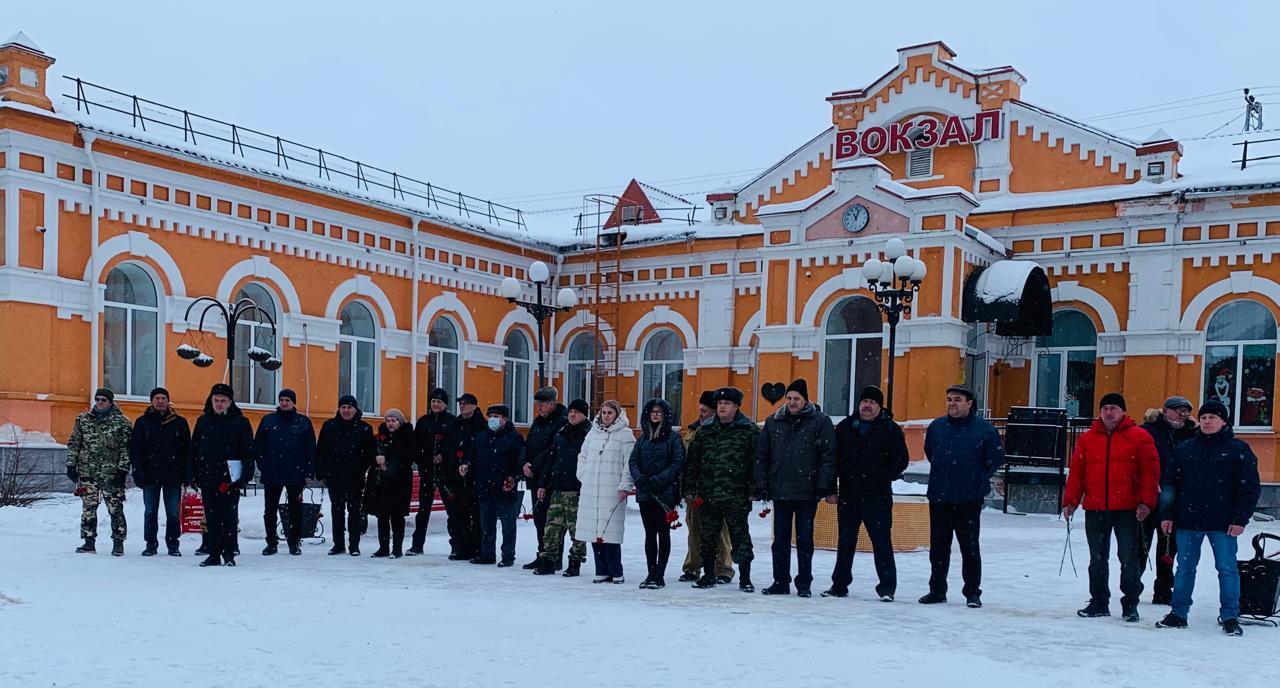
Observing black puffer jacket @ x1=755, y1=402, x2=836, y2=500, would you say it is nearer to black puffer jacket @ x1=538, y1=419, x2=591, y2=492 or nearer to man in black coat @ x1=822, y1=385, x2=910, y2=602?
man in black coat @ x1=822, y1=385, x2=910, y2=602

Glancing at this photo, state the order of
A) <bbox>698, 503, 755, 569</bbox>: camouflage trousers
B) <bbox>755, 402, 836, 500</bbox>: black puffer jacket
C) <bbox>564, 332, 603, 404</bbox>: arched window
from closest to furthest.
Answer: <bbox>755, 402, 836, 500</bbox>: black puffer jacket, <bbox>698, 503, 755, 569</bbox>: camouflage trousers, <bbox>564, 332, 603, 404</bbox>: arched window

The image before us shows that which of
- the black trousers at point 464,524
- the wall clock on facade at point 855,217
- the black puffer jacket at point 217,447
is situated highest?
the wall clock on facade at point 855,217

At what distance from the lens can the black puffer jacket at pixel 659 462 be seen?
9.43 m

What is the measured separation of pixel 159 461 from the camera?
10.9 metres

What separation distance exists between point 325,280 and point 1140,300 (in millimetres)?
14276

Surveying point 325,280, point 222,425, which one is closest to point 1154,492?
point 222,425

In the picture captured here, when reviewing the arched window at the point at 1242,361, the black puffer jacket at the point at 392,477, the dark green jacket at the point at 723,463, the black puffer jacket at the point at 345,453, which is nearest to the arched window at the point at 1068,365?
the arched window at the point at 1242,361

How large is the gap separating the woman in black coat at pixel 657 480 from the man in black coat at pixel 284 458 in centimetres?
367

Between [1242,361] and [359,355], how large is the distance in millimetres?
15475

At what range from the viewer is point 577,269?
2502 cm

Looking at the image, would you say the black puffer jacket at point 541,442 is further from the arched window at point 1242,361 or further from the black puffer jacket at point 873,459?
the arched window at point 1242,361

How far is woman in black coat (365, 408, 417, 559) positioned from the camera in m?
11.4

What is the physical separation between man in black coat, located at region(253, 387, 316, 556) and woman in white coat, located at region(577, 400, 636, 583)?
3.07 meters

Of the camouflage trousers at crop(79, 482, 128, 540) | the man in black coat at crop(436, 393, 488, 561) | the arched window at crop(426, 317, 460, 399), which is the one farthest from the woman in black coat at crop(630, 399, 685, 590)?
the arched window at crop(426, 317, 460, 399)
